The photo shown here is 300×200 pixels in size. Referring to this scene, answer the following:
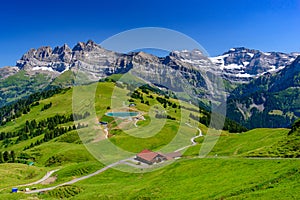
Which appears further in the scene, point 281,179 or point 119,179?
point 119,179

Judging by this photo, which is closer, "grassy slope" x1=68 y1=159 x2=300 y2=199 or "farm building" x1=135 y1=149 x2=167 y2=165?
"grassy slope" x1=68 y1=159 x2=300 y2=199

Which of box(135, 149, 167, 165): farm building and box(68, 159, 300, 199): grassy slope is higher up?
box(68, 159, 300, 199): grassy slope

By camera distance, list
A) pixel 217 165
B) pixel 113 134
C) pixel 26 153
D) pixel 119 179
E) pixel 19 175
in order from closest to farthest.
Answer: pixel 217 165 → pixel 119 179 → pixel 19 175 → pixel 26 153 → pixel 113 134

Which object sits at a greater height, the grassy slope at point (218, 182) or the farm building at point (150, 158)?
the grassy slope at point (218, 182)

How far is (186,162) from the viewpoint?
78.3 m

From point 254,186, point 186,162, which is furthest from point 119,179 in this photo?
point 254,186

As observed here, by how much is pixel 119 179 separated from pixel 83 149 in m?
71.8

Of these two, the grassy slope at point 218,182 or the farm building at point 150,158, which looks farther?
the farm building at point 150,158

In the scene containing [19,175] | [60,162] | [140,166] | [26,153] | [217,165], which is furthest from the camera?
[26,153]

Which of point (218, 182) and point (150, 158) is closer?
point (218, 182)

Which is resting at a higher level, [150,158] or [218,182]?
[218,182]

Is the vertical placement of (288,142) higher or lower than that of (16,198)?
higher

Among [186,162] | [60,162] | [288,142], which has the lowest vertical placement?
[60,162]

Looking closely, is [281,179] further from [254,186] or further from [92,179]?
[92,179]
